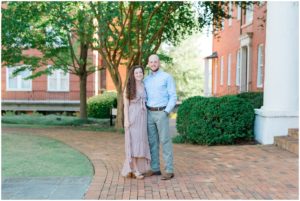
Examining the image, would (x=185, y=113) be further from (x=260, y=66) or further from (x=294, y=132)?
(x=260, y=66)

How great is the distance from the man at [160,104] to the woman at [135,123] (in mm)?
109

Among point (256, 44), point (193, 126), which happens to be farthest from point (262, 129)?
point (256, 44)

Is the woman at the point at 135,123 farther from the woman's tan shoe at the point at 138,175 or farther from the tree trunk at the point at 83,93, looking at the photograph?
the tree trunk at the point at 83,93

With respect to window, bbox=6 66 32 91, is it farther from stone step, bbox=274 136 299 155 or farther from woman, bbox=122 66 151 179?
woman, bbox=122 66 151 179

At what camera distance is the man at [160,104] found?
7055 mm

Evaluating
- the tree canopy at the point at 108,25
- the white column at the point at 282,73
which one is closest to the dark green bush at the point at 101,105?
the tree canopy at the point at 108,25

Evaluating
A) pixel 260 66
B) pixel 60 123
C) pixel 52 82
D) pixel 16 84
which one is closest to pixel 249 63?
pixel 260 66

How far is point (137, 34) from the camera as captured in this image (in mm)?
16203

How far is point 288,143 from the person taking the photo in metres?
9.68

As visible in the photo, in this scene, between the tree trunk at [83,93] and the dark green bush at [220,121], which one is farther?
the tree trunk at [83,93]

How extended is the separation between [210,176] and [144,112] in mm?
1409

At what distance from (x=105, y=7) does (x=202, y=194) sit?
984 cm

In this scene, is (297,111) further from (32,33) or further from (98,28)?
(32,33)

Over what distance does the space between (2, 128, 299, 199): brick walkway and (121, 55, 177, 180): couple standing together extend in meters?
0.25
